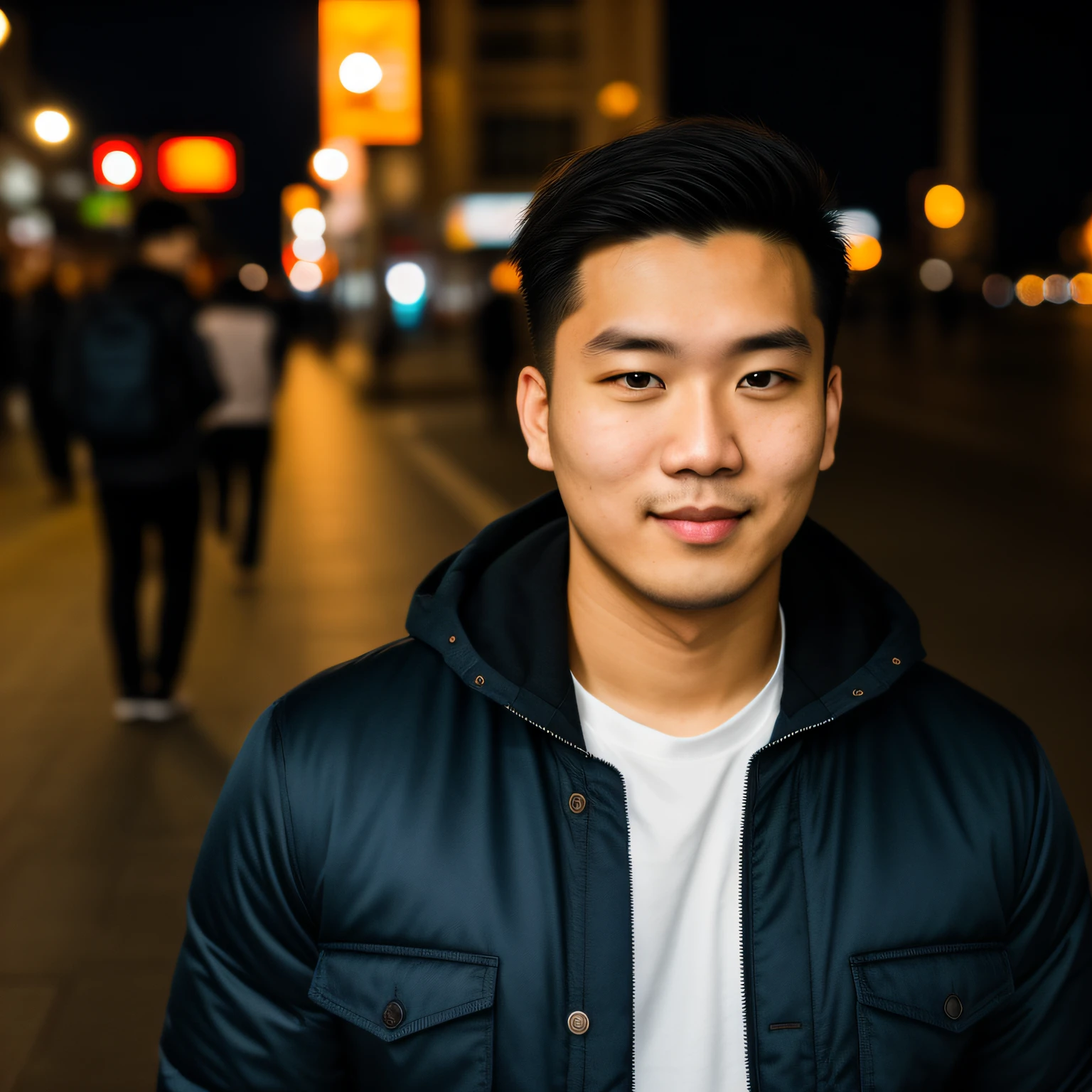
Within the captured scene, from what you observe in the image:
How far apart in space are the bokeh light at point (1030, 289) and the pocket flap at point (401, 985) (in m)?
77.6

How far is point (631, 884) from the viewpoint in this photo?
174cm

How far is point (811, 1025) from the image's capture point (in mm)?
1696

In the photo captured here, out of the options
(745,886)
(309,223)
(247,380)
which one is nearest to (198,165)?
(247,380)

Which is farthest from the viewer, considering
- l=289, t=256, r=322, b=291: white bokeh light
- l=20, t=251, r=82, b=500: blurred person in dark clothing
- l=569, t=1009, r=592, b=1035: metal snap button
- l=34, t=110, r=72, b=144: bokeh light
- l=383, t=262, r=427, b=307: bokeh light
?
l=289, t=256, r=322, b=291: white bokeh light

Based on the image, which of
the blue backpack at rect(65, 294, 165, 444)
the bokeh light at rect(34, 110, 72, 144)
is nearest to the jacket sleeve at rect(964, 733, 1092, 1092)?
the blue backpack at rect(65, 294, 165, 444)

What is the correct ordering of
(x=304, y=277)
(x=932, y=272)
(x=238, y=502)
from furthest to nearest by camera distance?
(x=304, y=277) → (x=932, y=272) → (x=238, y=502)

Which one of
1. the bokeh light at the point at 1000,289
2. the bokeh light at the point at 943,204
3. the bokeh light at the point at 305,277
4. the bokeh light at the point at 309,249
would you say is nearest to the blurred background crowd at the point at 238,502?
the bokeh light at the point at 943,204

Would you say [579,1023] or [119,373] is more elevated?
[119,373]

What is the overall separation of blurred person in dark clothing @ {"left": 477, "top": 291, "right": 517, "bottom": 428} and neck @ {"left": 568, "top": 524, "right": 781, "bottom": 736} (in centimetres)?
1845

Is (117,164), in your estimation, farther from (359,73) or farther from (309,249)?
(309,249)

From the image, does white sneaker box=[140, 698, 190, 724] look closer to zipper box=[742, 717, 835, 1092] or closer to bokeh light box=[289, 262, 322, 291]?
zipper box=[742, 717, 835, 1092]

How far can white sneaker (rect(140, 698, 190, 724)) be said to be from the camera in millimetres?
6133

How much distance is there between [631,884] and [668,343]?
26.7 inches

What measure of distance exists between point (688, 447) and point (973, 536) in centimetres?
948
